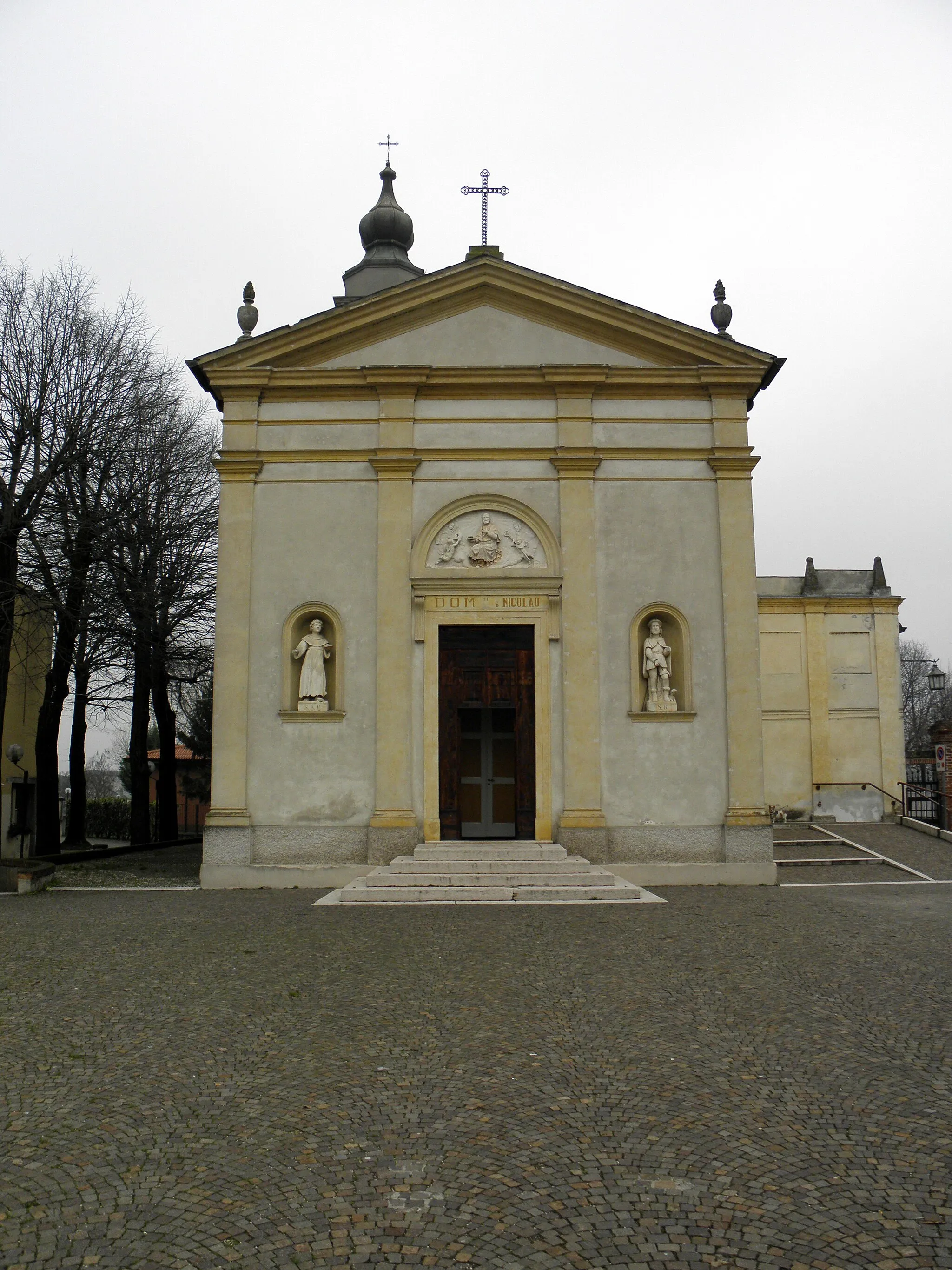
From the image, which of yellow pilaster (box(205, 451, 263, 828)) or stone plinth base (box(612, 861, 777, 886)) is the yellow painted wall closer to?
stone plinth base (box(612, 861, 777, 886))

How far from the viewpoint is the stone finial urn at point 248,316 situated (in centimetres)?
1577

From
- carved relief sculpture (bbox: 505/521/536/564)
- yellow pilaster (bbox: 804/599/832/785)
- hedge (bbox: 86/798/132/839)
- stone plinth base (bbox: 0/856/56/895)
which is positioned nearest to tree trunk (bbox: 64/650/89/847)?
stone plinth base (bbox: 0/856/56/895)

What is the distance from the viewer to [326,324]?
598 inches

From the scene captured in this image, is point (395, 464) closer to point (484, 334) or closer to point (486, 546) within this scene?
point (486, 546)

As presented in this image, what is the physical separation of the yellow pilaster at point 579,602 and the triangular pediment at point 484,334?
66 centimetres

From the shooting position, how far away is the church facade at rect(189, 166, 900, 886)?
14352 mm

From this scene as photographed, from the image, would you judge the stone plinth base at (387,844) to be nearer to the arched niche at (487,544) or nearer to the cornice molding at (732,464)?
the arched niche at (487,544)

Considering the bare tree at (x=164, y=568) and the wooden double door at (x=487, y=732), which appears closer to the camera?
the wooden double door at (x=487, y=732)

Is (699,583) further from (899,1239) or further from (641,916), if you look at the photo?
(899,1239)

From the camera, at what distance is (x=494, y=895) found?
486 inches

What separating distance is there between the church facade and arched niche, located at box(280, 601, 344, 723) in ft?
0.12

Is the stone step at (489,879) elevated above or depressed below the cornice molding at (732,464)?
below

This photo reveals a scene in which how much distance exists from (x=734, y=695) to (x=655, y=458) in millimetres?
3776

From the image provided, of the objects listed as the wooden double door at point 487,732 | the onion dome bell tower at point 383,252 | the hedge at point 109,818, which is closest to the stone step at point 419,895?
the wooden double door at point 487,732
